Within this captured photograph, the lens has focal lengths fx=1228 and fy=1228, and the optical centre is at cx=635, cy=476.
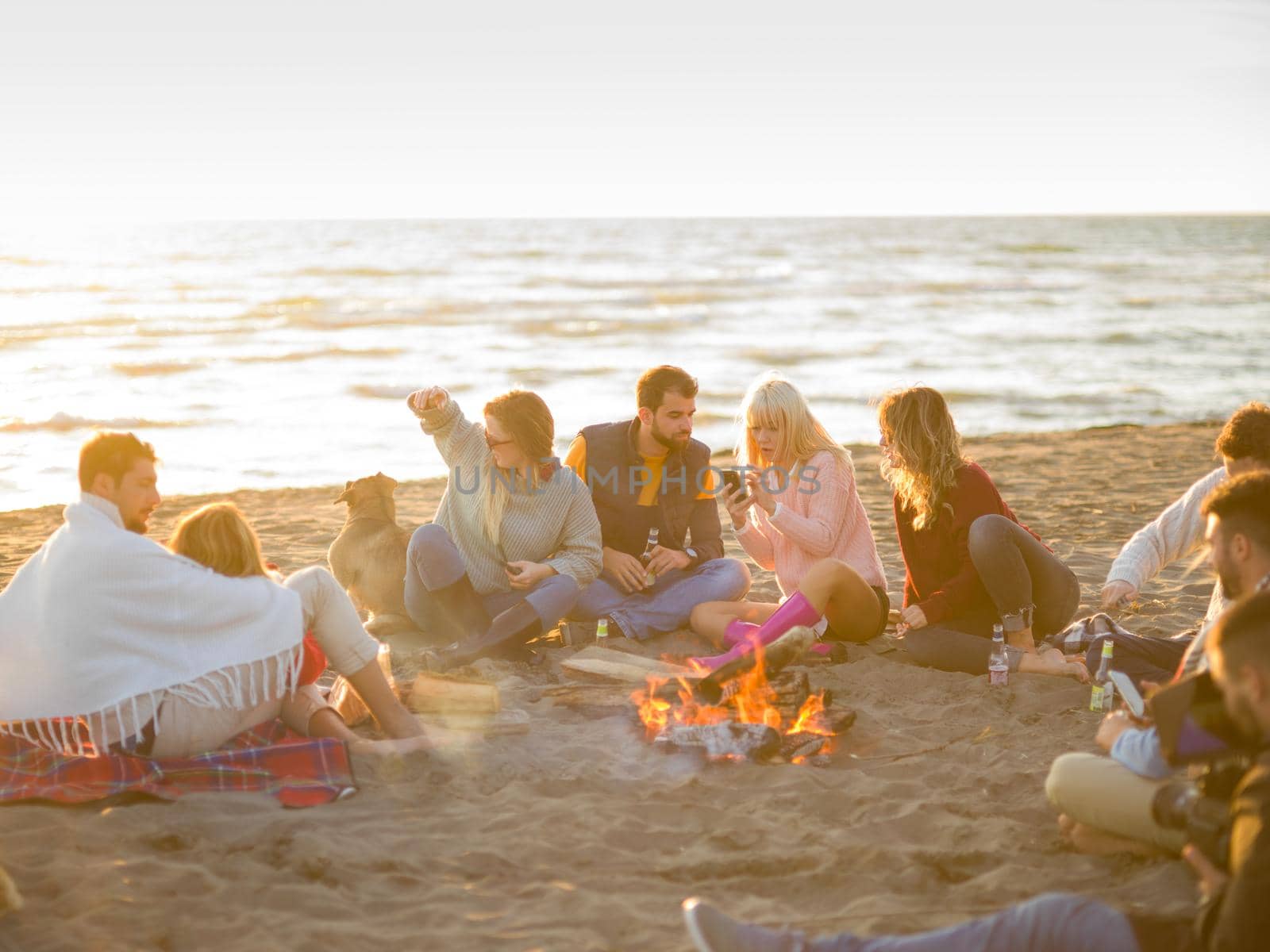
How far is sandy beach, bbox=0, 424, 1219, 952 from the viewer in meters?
3.68

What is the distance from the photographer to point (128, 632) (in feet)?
14.1

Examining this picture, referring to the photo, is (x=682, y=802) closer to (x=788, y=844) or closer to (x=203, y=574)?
(x=788, y=844)

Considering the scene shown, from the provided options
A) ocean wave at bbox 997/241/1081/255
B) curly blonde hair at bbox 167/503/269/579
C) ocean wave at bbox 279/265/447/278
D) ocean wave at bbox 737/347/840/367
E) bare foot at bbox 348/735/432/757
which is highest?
ocean wave at bbox 997/241/1081/255

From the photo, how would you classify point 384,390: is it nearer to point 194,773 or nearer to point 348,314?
point 348,314

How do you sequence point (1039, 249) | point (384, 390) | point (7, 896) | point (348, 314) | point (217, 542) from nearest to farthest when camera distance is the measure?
1. point (7, 896)
2. point (217, 542)
3. point (384, 390)
4. point (348, 314)
5. point (1039, 249)

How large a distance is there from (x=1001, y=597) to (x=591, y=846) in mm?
2591

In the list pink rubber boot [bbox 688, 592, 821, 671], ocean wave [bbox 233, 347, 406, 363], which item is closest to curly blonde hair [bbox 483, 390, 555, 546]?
pink rubber boot [bbox 688, 592, 821, 671]

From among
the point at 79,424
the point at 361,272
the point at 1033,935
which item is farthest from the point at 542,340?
the point at 1033,935

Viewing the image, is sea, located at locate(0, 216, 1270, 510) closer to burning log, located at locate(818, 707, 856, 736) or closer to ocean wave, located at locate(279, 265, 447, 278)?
ocean wave, located at locate(279, 265, 447, 278)

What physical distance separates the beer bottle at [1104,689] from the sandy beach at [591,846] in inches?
4.2

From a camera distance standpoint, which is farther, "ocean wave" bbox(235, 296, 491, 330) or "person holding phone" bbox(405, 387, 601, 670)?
"ocean wave" bbox(235, 296, 491, 330)

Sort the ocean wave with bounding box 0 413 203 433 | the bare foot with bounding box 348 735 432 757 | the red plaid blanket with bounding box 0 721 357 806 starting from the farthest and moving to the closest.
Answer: the ocean wave with bounding box 0 413 203 433 → the bare foot with bounding box 348 735 432 757 → the red plaid blanket with bounding box 0 721 357 806

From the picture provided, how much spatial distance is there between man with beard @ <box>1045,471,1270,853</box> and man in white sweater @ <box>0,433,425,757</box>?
278 cm

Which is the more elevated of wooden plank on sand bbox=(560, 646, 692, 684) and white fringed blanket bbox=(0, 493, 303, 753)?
white fringed blanket bbox=(0, 493, 303, 753)
